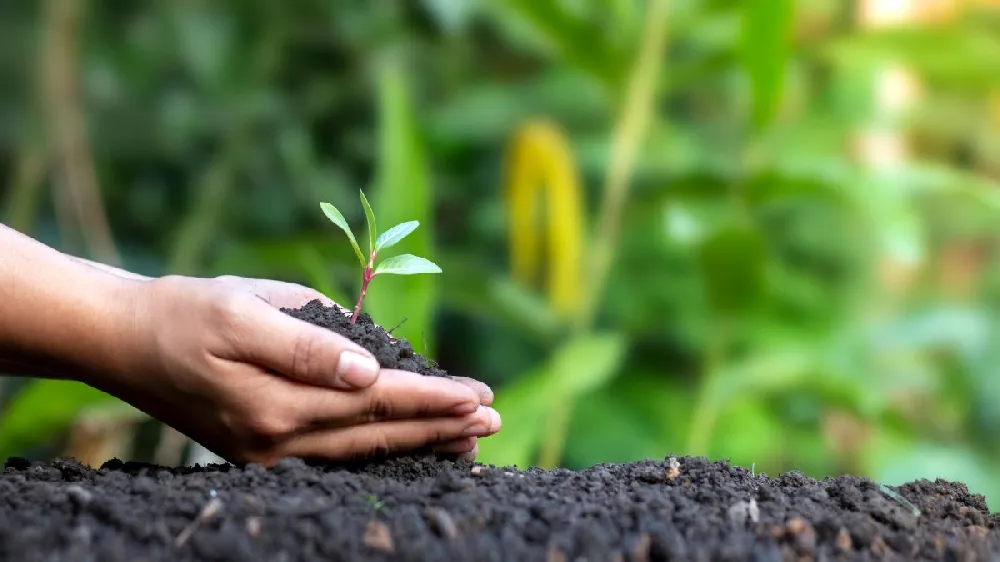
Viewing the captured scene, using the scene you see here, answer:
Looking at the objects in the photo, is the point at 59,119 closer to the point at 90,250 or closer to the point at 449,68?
the point at 90,250

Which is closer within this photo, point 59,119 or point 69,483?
point 69,483

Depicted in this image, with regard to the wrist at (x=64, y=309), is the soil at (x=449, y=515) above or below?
below

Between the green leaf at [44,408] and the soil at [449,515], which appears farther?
the green leaf at [44,408]

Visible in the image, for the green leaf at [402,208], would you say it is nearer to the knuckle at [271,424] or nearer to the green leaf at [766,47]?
the knuckle at [271,424]

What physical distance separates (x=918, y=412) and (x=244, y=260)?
1945 mm

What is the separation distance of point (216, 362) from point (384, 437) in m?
0.14

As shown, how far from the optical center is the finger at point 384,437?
714 millimetres

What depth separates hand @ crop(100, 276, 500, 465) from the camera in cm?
65

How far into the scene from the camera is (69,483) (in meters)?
0.70

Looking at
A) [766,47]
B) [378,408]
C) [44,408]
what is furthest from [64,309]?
[766,47]

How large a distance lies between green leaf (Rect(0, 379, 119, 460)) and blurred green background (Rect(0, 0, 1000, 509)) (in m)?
0.02

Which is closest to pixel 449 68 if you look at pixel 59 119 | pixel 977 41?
pixel 59 119

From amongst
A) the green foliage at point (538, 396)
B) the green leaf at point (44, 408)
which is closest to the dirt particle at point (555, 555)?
the green foliage at point (538, 396)

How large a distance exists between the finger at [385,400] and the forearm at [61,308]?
13 centimetres
